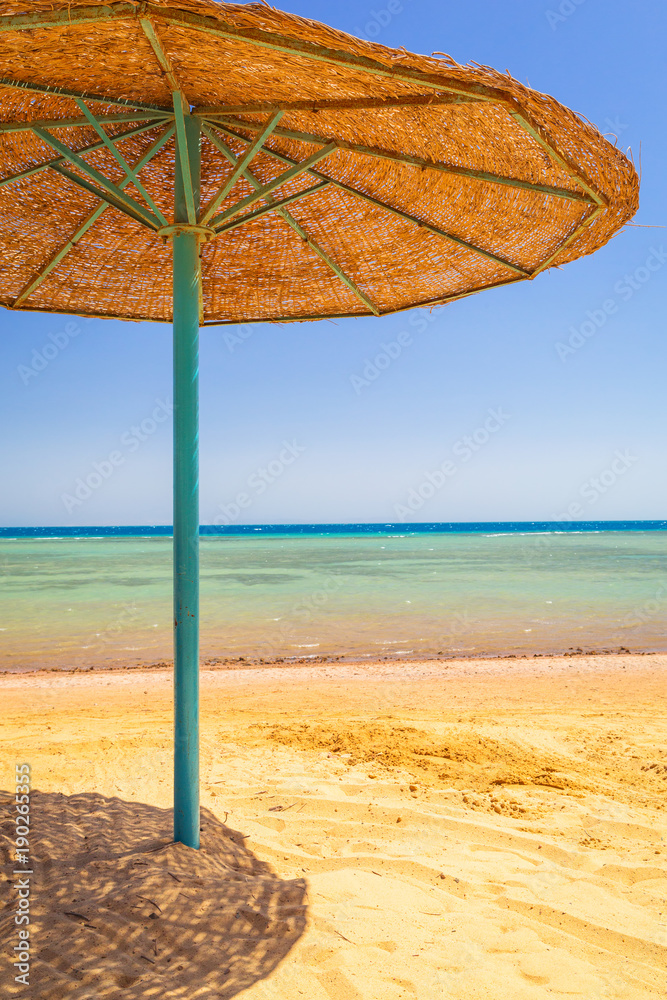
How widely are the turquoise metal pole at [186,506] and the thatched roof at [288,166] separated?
24 cm

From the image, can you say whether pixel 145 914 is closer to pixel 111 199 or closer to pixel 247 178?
pixel 111 199

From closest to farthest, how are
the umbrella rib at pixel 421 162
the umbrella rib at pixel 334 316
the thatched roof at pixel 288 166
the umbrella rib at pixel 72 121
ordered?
the thatched roof at pixel 288 166
the umbrella rib at pixel 72 121
the umbrella rib at pixel 421 162
the umbrella rib at pixel 334 316

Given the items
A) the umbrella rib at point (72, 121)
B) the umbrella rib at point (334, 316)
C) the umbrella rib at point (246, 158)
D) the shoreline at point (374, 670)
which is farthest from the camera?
the shoreline at point (374, 670)

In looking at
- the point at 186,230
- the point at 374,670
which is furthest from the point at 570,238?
the point at 374,670

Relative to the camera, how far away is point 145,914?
6.98ft

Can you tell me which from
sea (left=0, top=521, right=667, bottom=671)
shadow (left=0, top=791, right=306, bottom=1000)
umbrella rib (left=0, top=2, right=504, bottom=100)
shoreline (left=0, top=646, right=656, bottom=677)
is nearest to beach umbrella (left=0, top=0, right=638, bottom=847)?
umbrella rib (left=0, top=2, right=504, bottom=100)

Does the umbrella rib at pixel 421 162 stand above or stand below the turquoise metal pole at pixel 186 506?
above

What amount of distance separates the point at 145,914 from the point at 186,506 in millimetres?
1444

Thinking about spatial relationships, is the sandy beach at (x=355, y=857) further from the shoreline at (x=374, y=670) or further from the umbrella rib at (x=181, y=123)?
the umbrella rib at (x=181, y=123)

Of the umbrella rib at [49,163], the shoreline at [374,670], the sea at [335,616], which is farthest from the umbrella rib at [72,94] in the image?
the sea at [335,616]

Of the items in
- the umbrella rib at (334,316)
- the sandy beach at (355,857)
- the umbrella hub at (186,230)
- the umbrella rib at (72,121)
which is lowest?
the sandy beach at (355,857)

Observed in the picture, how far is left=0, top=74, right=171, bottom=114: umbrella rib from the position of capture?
2148 millimetres

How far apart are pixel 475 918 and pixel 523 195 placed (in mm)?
3020

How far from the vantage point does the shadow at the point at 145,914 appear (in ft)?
6.08
